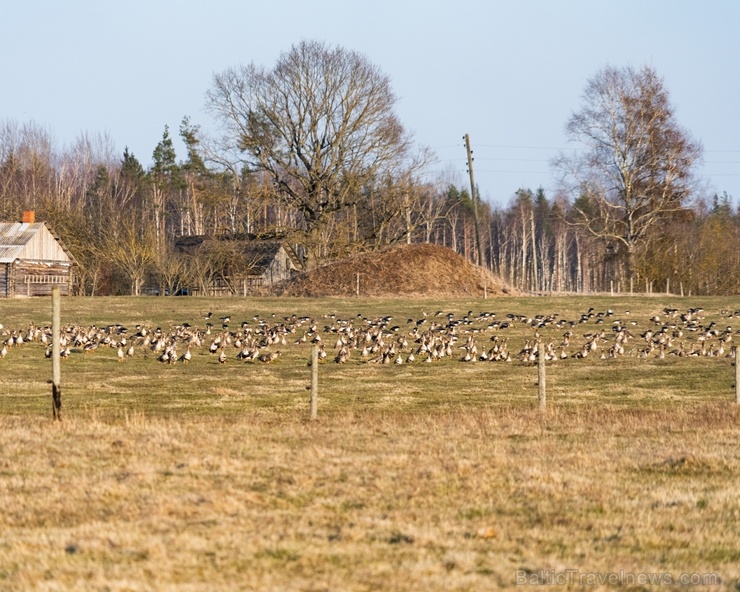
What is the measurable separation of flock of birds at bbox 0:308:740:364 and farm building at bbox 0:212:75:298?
79.9 ft

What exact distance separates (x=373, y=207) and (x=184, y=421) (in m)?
57.6

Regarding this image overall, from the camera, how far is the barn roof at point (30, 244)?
2520 inches

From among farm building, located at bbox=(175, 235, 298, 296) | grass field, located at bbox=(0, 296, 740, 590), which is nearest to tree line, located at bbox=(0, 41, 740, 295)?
farm building, located at bbox=(175, 235, 298, 296)

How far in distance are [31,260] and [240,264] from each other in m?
14.3

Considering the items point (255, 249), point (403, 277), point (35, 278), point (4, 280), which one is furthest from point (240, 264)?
point (4, 280)

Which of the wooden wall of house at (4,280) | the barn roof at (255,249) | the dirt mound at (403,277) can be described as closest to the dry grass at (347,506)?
the dirt mound at (403,277)

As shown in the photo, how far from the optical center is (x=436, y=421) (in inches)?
709

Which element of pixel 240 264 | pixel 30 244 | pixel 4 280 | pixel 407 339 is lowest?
pixel 407 339

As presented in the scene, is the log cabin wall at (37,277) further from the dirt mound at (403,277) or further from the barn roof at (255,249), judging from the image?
the dirt mound at (403,277)

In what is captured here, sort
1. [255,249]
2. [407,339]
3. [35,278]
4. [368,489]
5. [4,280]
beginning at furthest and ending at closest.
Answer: [255,249], [35,278], [4,280], [407,339], [368,489]

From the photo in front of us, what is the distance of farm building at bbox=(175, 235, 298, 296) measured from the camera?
69.9 meters

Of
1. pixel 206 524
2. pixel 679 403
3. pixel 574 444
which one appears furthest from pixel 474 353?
pixel 206 524

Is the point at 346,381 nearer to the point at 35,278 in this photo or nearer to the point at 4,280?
the point at 4,280

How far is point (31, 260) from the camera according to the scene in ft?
213
